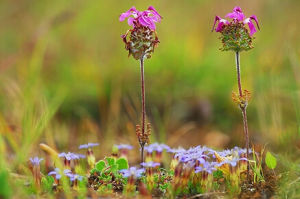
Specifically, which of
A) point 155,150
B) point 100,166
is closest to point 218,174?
point 155,150

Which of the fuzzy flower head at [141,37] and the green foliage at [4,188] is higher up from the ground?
the fuzzy flower head at [141,37]

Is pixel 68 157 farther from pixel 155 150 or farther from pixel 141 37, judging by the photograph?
pixel 141 37

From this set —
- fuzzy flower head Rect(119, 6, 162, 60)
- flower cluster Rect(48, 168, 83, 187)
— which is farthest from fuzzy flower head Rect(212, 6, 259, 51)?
flower cluster Rect(48, 168, 83, 187)

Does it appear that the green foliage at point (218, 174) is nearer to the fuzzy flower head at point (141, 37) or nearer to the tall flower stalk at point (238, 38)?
the tall flower stalk at point (238, 38)

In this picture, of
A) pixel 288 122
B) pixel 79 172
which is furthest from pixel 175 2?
pixel 79 172

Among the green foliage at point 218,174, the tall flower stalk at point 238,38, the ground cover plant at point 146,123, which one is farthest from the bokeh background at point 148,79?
the tall flower stalk at point 238,38

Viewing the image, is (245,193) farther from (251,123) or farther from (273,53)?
(273,53)
